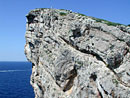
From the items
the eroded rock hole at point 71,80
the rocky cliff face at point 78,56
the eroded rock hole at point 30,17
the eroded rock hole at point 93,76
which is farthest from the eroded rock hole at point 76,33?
the eroded rock hole at point 30,17

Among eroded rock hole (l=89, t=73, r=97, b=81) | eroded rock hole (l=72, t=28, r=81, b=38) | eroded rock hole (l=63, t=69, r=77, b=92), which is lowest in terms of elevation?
eroded rock hole (l=63, t=69, r=77, b=92)

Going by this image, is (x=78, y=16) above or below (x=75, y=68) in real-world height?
above

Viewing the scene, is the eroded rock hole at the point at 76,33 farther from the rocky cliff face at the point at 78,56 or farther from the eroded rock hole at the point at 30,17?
the eroded rock hole at the point at 30,17

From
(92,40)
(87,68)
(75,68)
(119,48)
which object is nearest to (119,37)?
(119,48)

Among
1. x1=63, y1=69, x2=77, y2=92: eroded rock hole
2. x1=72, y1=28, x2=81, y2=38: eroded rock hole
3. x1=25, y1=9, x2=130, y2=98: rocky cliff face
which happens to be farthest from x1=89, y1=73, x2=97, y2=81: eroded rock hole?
x1=72, y1=28, x2=81, y2=38: eroded rock hole

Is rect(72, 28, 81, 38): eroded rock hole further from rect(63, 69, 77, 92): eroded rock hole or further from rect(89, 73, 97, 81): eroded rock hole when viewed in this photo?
rect(89, 73, 97, 81): eroded rock hole

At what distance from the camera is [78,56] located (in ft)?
75.7

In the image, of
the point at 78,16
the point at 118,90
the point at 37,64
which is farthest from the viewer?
the point at 37,64

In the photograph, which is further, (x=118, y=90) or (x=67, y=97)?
(x=67, y=97)

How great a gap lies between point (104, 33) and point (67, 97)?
428 inches

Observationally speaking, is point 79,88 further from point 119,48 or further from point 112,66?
point 119,48

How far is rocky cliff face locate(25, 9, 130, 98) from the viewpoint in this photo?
19234 mm

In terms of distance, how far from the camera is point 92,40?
22.5 m

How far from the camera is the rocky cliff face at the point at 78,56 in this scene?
19234 millimetres
